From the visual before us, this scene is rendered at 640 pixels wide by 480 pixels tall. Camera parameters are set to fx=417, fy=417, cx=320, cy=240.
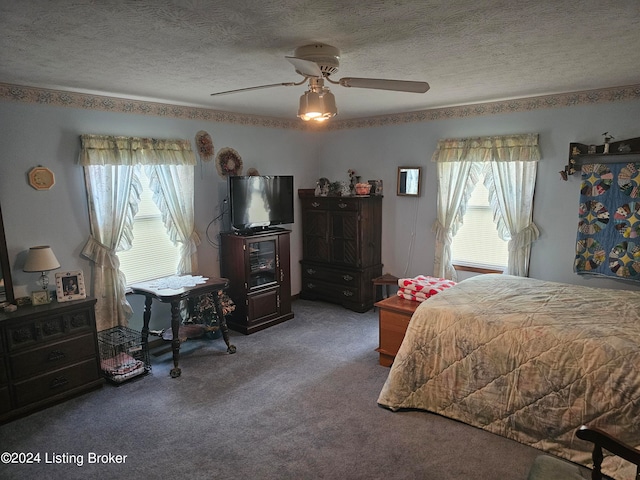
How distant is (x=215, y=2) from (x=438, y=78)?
1.97 m

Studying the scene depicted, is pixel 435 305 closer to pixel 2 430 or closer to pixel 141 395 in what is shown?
pixel 141 395

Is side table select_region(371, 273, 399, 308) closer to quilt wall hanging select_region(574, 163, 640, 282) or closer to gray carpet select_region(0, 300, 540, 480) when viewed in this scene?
gray carpet select_region(0, 300, 540, 480)

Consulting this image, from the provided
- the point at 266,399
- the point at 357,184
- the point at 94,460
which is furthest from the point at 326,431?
the point at 357,184

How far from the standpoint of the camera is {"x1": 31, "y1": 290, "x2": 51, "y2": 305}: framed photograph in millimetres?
3113

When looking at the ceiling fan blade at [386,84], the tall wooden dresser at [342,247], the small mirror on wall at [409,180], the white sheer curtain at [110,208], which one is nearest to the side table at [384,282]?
the tall wooden dresser at [342,247]

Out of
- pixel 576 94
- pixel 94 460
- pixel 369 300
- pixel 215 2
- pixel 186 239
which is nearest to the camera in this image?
pixel 215 2

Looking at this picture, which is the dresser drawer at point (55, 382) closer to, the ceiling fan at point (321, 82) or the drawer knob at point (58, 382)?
the drawer knob at point (58, 382)

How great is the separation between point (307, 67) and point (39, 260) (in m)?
2.52

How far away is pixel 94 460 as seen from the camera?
247cm

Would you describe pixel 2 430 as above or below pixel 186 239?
below

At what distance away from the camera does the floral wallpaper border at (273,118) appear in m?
3.29

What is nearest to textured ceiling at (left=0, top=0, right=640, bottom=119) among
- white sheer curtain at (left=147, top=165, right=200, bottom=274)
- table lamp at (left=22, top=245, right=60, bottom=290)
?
white sheer curtain at (left=147, top=165, right=200, bottom=274)

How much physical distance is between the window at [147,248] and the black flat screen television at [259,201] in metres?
0.72

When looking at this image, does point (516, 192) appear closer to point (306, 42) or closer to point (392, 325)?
point (392, 325)
